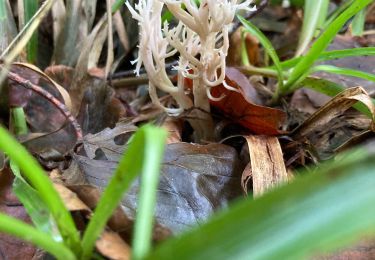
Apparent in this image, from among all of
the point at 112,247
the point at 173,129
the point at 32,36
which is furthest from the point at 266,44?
the point at 112,247

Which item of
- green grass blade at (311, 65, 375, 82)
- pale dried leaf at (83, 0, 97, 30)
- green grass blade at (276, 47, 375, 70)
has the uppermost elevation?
pale dried leaf at (83, 0, 97, 30)

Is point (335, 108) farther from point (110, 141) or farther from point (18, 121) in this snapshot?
point (18, 121)

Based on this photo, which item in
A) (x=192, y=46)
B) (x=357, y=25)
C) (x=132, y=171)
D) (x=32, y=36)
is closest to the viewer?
(x=132, y=171)

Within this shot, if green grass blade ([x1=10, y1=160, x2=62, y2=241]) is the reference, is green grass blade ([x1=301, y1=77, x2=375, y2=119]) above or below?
below

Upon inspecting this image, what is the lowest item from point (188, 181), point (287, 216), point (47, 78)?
point (188, 181)

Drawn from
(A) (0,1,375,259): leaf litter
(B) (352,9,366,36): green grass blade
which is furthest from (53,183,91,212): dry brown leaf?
(B) (352,9,366,36): green grass blade

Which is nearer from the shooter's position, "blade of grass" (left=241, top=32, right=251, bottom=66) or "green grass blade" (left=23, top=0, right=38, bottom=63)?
"green grass blade" (left=23, top=0, right=38, bottom=63)

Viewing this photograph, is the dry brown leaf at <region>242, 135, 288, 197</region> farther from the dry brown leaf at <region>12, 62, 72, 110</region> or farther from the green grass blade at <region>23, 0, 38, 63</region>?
the green grass blade at <region>23, 0, 38, 63</region>
